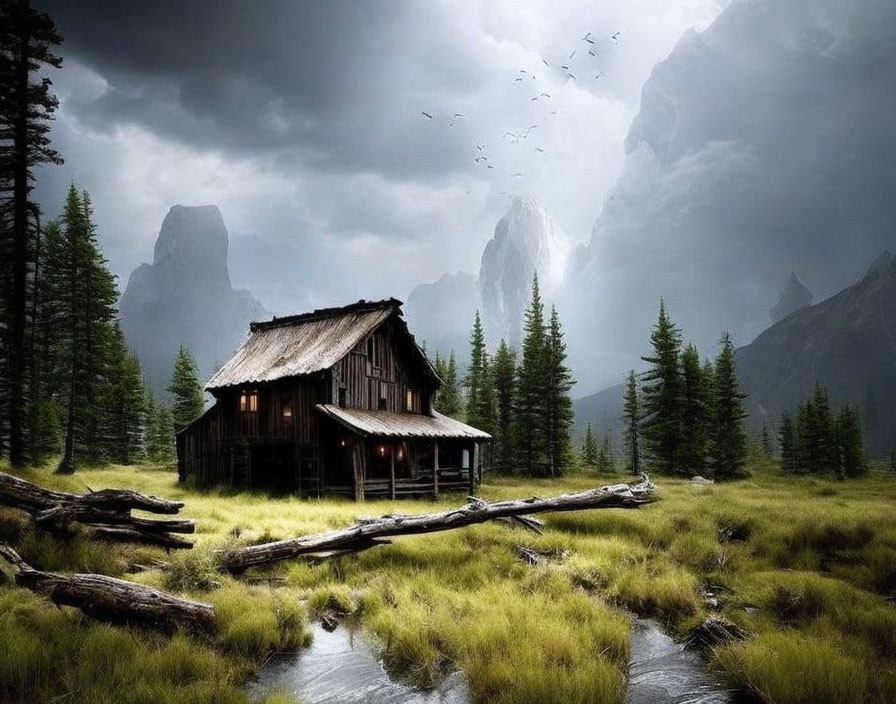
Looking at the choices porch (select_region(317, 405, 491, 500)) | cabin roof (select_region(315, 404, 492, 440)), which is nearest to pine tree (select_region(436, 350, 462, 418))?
porch (select_region(317, 405, 491, 500))

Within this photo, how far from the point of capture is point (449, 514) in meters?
11.5

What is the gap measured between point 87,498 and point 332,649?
228 inches

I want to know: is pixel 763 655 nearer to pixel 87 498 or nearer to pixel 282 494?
pixel 87 498

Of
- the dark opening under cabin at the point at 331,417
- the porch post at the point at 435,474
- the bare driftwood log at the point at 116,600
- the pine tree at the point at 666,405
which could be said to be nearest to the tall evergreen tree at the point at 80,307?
the dark opening under cabin at the point at 331,417

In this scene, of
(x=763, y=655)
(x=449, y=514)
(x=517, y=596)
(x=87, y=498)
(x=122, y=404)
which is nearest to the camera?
(x=763, y=655)

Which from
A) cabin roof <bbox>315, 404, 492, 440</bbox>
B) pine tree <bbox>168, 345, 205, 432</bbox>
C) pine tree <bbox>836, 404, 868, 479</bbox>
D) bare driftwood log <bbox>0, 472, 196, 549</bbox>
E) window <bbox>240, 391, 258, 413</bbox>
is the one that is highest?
pine tree <bbox>168, 345, 205, 432</bbox>

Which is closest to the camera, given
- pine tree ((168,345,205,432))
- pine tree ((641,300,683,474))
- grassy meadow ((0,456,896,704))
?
grassy meadow ((0,456,896,704))

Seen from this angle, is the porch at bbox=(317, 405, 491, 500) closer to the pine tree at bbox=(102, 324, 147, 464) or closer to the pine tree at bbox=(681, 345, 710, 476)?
the pine tree at bbox=(681, 345, 710, 476)

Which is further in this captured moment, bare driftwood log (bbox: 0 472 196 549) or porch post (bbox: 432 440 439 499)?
porch post (bbox: 432 440 439 499)

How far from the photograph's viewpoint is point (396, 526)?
1104cm

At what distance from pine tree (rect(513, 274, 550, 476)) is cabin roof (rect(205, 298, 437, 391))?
1763 centimetres

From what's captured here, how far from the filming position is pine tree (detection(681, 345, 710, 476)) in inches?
1741

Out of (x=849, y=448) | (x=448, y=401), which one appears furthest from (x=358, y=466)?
(x=849, y=448)

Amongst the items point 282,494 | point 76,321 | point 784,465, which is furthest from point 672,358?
point 76,321
